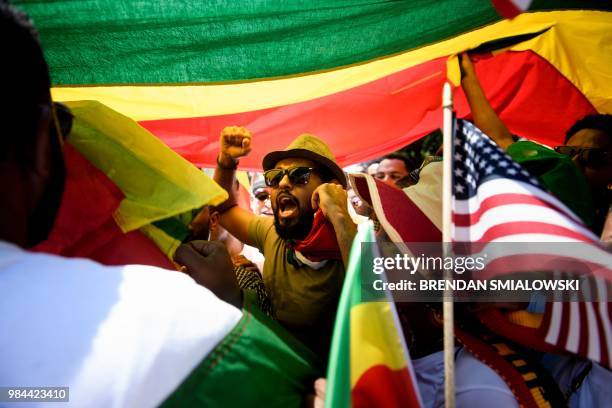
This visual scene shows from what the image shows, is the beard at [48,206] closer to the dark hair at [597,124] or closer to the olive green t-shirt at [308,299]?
the olive green t-shirt at [308,299]

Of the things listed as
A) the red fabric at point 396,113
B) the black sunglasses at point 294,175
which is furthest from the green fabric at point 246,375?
the red fabric at point 396,113

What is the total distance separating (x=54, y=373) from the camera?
91cm

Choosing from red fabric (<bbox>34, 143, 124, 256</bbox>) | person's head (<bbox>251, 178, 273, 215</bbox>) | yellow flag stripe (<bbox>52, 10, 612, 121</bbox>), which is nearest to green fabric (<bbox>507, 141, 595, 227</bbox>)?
yellow flag stripe (<bbox>52, 10, 612, 121</bbox>)

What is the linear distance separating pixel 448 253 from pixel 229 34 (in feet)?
5.11

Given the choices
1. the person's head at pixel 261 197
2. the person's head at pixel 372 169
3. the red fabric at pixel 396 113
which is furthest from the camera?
the person's head at pixel 372 169

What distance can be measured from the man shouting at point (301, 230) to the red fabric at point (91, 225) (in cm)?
101

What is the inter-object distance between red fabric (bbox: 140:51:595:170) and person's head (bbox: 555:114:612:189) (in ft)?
2.78

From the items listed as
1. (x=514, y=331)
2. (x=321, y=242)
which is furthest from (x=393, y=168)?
(x=514, y=331)

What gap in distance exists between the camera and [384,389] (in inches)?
49.0

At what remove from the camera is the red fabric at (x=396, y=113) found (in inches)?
131

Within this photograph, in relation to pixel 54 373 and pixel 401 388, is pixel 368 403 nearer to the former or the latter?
pixel 401 388

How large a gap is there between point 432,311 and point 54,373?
4.58 ft

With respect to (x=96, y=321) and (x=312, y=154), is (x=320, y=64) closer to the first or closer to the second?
(x=312, y=154)

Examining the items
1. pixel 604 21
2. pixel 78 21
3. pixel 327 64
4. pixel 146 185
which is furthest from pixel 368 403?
pixel 604 21
